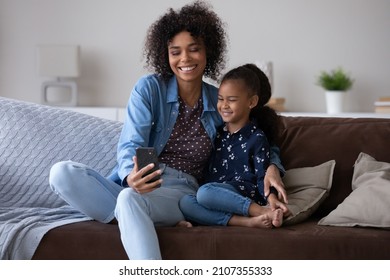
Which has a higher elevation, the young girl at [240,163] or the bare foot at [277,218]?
the young girl at [240,163]

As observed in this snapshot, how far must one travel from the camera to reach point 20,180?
272 centimetres

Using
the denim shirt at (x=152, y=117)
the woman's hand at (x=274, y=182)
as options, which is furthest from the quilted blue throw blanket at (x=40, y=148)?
the woman's hand at (x=274, y=182)

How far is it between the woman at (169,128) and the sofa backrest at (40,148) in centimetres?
25

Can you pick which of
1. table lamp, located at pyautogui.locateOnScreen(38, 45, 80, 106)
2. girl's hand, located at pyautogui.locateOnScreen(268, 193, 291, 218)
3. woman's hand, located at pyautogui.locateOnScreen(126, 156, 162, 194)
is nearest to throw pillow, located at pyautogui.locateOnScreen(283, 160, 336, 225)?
girl's hand, located at pyautogui.locateOnScreen(268, 193, 291, 218)

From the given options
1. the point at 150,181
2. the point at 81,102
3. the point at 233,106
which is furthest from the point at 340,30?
the point at 150,181

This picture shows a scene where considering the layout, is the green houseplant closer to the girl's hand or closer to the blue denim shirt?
the blue denim shirt

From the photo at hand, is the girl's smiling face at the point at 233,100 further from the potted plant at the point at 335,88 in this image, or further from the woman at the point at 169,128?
the potted plant at the point at 335,88

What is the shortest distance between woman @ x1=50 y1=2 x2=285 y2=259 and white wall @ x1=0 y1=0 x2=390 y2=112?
8.58 ft

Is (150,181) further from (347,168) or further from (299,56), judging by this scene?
(299,56)

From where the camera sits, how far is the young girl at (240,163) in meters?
2.36

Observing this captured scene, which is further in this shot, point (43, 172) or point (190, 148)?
point (43, 172)

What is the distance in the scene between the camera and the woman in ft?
7.60

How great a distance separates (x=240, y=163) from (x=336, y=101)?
2.76 m
